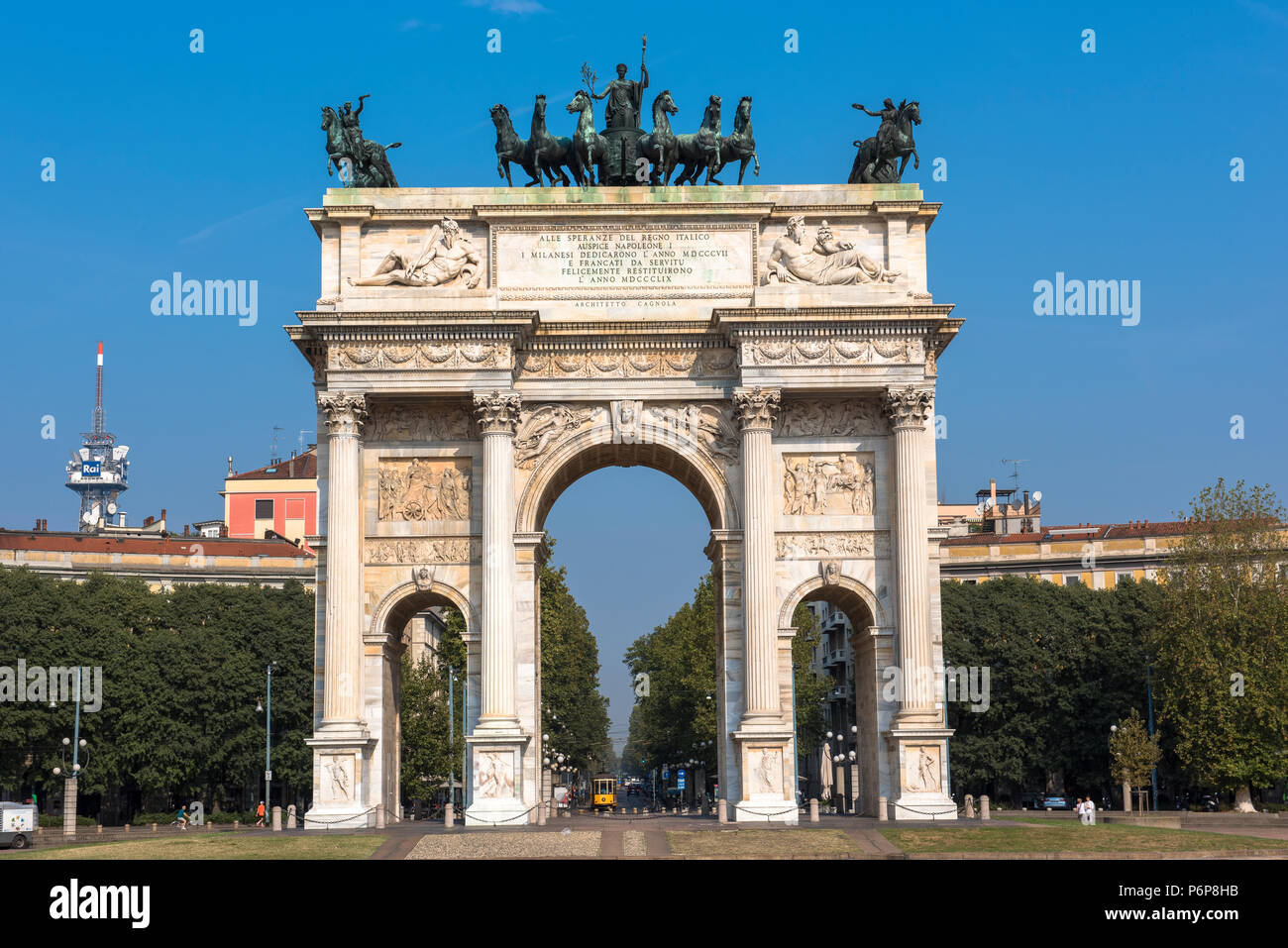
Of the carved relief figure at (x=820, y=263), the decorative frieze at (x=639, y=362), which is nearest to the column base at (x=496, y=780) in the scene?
the decorative frieze at (x=639, y=362)

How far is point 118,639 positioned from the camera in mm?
72625

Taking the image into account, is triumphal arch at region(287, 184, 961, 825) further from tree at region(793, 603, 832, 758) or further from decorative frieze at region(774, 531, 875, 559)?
tree at region(793, 603, 832, 758)

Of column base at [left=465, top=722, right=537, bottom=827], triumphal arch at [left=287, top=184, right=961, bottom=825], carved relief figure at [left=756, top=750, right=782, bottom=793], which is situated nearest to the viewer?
column base at [left=465, top=722, right=537, bottom=827]

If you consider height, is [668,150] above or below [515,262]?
above

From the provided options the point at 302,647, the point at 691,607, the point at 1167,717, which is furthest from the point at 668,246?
the point at 691,607

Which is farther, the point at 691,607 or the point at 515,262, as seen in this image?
the point at 691,607

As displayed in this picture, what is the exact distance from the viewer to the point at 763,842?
36.4 metres

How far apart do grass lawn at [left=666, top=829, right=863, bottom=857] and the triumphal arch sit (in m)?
5.09

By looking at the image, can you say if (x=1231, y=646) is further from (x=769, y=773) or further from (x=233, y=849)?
(x=233, y=849)

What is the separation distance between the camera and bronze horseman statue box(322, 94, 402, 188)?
45.8 meters

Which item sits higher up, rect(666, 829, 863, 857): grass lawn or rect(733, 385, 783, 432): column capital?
rect(733, 385, 783, 432): column capital

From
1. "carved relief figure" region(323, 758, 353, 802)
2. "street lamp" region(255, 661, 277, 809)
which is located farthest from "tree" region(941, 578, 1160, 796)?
"carved relief figure" region(323, 758, 353, 802)
